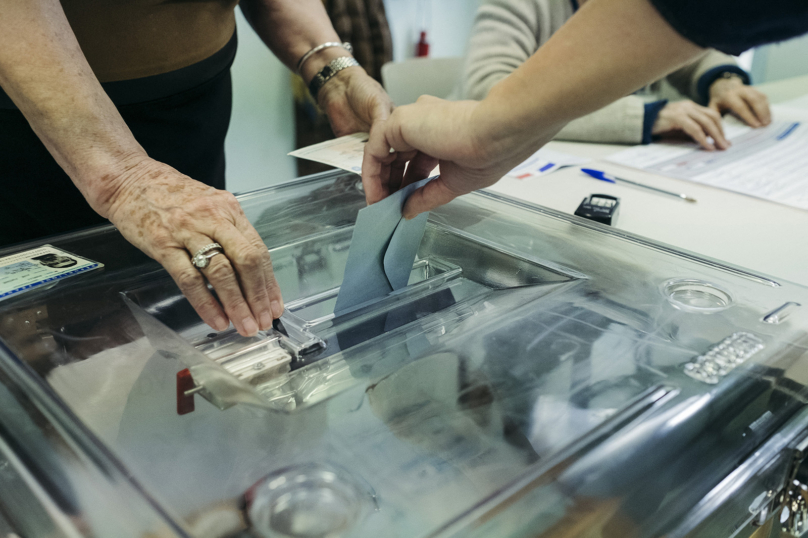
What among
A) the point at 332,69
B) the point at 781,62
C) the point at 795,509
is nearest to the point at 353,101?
the point at 332,69

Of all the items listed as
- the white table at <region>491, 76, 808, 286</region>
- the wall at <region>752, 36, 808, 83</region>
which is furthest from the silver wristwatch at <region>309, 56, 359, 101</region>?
the wall at <region>752, 36, 808, 83</region>

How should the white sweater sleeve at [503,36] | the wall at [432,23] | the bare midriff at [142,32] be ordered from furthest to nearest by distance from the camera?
the wall at [432,23], the white sweater sleeve at [503,36], the bare midriff at [142,32]

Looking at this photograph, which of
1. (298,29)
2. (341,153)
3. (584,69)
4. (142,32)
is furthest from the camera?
(298,29)

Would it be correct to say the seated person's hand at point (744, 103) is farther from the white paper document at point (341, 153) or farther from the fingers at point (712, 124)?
the white paper document at point (341, 153)

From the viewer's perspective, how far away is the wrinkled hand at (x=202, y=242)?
540mm

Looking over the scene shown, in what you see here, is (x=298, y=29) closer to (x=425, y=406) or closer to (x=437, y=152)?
(x=437, y=152)

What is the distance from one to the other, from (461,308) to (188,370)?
284mm

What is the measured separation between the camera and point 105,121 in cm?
59

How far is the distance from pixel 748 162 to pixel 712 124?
143 millimetres

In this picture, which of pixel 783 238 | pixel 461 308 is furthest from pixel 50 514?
pixel 783 238

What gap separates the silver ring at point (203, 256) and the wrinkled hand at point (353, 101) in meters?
0.41

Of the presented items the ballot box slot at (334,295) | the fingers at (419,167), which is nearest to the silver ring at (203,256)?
the ballot box slot at (334,295)

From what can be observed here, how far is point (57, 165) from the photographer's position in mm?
834

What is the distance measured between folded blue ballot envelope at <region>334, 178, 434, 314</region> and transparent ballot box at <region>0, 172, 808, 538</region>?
28 millimetres
